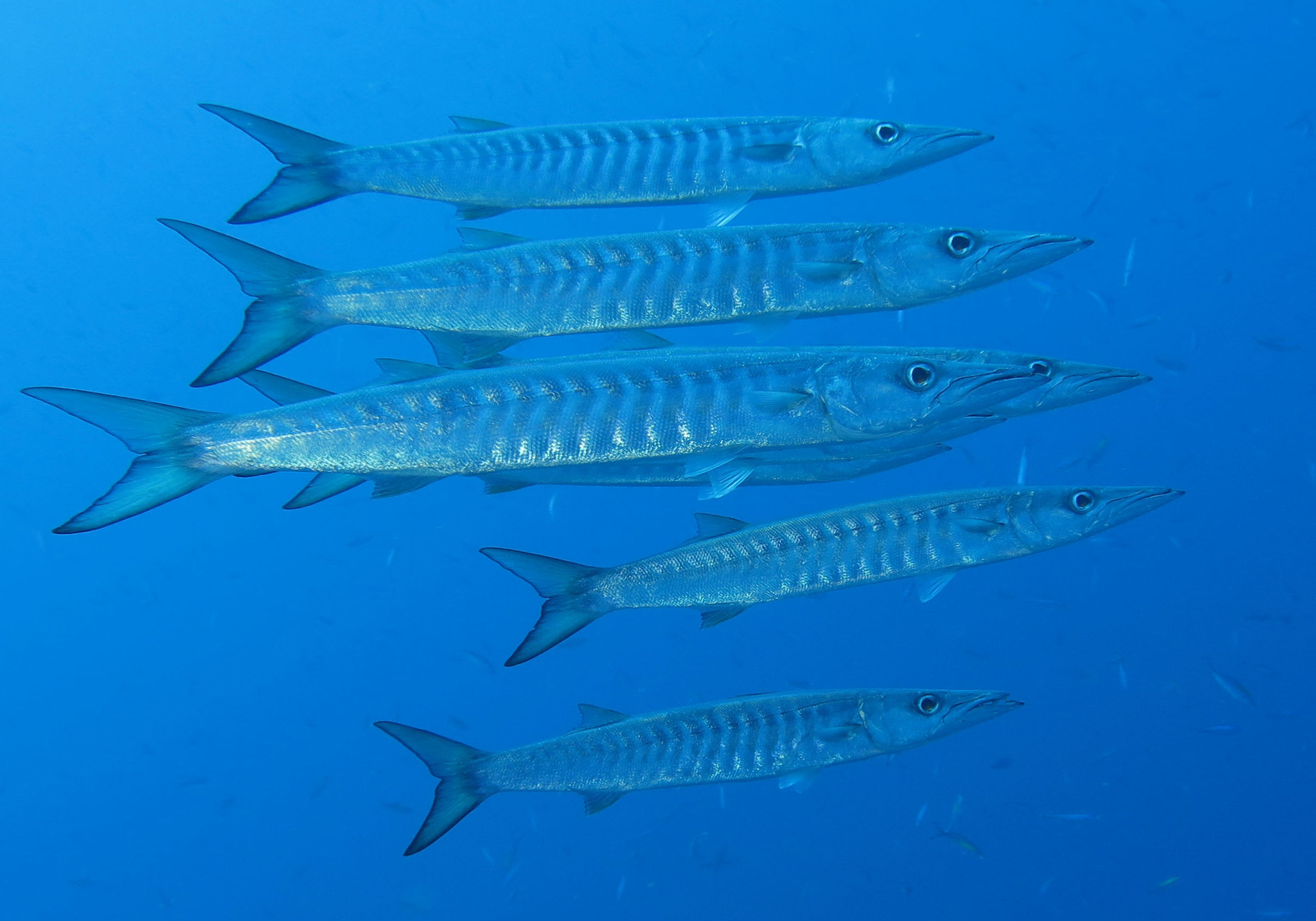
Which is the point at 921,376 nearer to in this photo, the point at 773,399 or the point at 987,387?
the point at 987,387

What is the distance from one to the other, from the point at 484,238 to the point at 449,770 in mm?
2463

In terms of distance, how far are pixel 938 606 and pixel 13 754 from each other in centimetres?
1692

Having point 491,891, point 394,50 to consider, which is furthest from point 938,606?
point 394,50

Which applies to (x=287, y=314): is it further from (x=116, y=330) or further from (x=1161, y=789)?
(x=116, y=330)

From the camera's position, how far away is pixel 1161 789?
37.5 feet

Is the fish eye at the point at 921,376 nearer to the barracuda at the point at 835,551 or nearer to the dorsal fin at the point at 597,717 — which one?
the barracuda at the point at 835,551

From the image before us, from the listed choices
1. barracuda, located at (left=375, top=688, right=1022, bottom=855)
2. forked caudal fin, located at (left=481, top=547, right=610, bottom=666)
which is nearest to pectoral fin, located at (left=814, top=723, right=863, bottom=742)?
barracuda, located at (left=375, top=688, right=1022, bottom=855)

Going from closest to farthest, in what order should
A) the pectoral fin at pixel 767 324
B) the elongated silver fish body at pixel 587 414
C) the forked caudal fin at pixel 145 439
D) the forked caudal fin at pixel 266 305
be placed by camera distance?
1. the forked caudal fin at pixel 145 439
2. the elongated silver fish body at pixel 587 414
3. the forked caudal fin at pixel 266 305
4. the pectoral fin at pixel 767 324

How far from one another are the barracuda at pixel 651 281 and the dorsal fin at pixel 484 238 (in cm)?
10

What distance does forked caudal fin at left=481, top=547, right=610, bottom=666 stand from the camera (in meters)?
3.04

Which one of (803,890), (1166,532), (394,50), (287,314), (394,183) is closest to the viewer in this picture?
(287,314)

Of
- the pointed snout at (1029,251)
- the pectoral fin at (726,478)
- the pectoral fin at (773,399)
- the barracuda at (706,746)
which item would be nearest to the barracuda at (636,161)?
the pointed snout at (1029,251)

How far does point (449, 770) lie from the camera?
12.0 ft

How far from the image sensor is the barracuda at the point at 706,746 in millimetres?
3613
